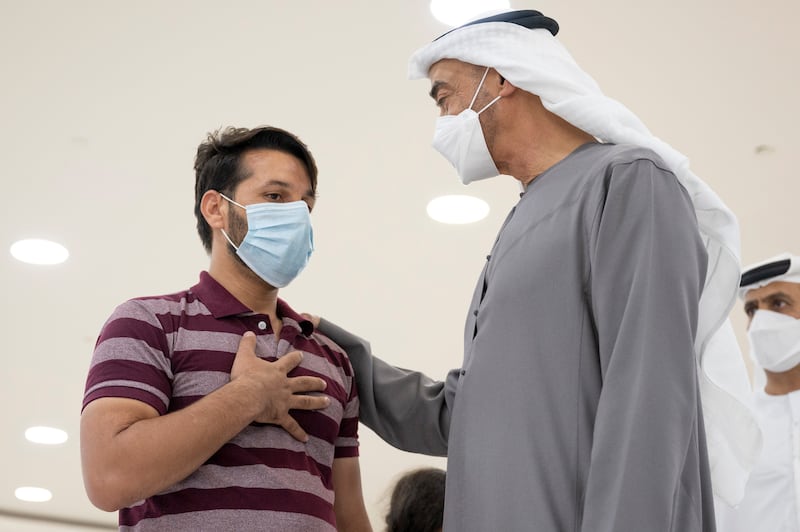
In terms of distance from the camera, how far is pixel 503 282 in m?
1.68

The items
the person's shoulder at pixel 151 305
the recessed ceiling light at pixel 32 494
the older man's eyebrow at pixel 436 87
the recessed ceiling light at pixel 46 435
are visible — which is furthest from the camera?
Result: the recessed ceiling light at pixel 32 494

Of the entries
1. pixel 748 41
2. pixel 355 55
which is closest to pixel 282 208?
pixel 355 55

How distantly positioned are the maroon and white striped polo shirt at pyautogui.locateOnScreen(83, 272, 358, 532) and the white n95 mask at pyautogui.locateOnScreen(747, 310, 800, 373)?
210cm

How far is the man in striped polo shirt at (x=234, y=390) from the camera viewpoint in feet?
5.31

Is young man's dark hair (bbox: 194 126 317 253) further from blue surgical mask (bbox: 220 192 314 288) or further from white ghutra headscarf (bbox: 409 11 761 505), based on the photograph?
white ghutra headscarf (bbox: 409 11 761 505)

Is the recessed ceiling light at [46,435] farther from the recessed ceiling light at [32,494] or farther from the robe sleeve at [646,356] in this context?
the robe sleeve at [646,356]

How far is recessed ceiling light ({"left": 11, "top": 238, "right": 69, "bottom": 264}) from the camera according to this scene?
482cm

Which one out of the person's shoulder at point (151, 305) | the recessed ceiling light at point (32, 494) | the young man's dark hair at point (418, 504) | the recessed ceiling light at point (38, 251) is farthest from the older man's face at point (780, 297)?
the recessed ceiling light at point (32, 494)

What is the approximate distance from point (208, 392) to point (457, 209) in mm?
2765

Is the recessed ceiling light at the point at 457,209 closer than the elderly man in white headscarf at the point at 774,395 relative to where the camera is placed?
No

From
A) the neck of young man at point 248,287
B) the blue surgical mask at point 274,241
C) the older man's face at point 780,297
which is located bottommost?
the neck of young man at point 248,287

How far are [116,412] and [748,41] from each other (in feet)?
8.36

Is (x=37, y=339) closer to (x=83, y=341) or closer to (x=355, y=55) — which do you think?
(x=83, y=341)

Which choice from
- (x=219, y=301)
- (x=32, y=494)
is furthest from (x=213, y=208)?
(x=32, y=494)
